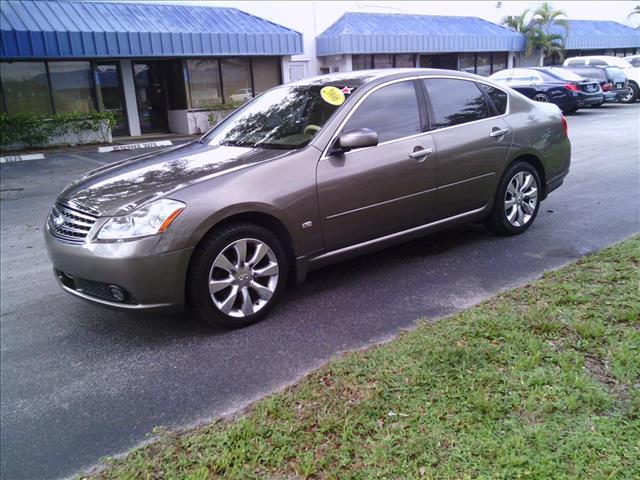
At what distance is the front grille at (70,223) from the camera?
3695 mm

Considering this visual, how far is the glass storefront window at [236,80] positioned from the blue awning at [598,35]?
1834 cm

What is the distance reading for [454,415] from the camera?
2.62 metres

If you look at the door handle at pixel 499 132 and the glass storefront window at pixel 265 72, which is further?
the glass storefront window at pixel 265 72

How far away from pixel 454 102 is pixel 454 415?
10.9ft

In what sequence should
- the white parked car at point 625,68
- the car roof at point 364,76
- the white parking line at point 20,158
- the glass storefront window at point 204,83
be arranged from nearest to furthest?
1. the car roof at point 364,76
2. the white parking line at point 20,158
3. the glass storefront window at point 204,83
4. the white parked car at point 625,68

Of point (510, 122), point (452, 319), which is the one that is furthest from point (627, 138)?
point (452, 319)

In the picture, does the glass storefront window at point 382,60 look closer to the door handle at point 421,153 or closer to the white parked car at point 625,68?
the white parked car at point 625,68

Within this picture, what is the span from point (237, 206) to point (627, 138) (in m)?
12.2

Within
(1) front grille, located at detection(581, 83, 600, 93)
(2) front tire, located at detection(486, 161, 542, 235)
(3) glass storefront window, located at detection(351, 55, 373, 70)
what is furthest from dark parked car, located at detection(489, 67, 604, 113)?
(2) front tire, located at detection(486, 161, 542, 235)

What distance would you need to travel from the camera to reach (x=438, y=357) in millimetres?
3127

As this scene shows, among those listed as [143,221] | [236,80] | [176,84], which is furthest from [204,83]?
[143,221]

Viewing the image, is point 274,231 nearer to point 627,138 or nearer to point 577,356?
point 577,356

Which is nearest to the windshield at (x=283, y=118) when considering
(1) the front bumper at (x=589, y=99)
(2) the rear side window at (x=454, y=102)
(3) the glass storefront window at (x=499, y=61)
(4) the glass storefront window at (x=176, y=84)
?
(2) the rear side window at (x=454, y=102)

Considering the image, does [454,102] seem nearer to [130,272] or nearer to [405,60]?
[130,272]
